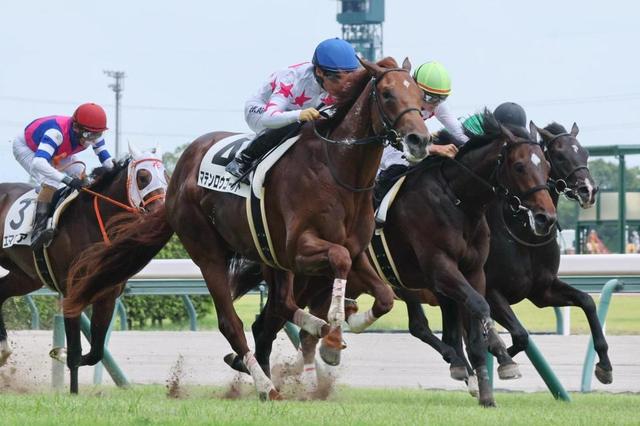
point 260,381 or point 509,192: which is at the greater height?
point 509,192

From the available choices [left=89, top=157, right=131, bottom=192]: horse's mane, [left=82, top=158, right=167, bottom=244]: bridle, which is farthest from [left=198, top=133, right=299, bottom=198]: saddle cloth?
[left=89, top=157, right=131, bottom=192]: horse's mane

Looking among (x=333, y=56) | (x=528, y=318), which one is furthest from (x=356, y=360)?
(x=528, y=318)

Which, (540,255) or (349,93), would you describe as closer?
(349,93)

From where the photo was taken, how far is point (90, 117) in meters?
9.02

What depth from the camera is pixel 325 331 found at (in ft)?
22.5

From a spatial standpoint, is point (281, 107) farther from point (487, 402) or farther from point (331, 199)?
point (487, 402)

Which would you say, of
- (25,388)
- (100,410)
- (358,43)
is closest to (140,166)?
(25,388)

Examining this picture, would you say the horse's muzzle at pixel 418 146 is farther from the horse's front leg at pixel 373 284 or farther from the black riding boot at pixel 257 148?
the black riding boot at pixel 257 148

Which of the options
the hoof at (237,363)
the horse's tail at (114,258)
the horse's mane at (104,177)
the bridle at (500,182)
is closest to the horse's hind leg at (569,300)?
the bridle at (500,182)

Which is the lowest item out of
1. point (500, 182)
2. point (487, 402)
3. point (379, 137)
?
point (487, 402)

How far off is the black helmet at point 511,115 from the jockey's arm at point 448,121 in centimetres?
26

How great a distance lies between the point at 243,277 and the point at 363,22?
74288 millimetres

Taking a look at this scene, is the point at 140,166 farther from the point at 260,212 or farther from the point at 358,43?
the point at 358,43

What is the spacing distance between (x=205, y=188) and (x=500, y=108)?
6.55 ft
